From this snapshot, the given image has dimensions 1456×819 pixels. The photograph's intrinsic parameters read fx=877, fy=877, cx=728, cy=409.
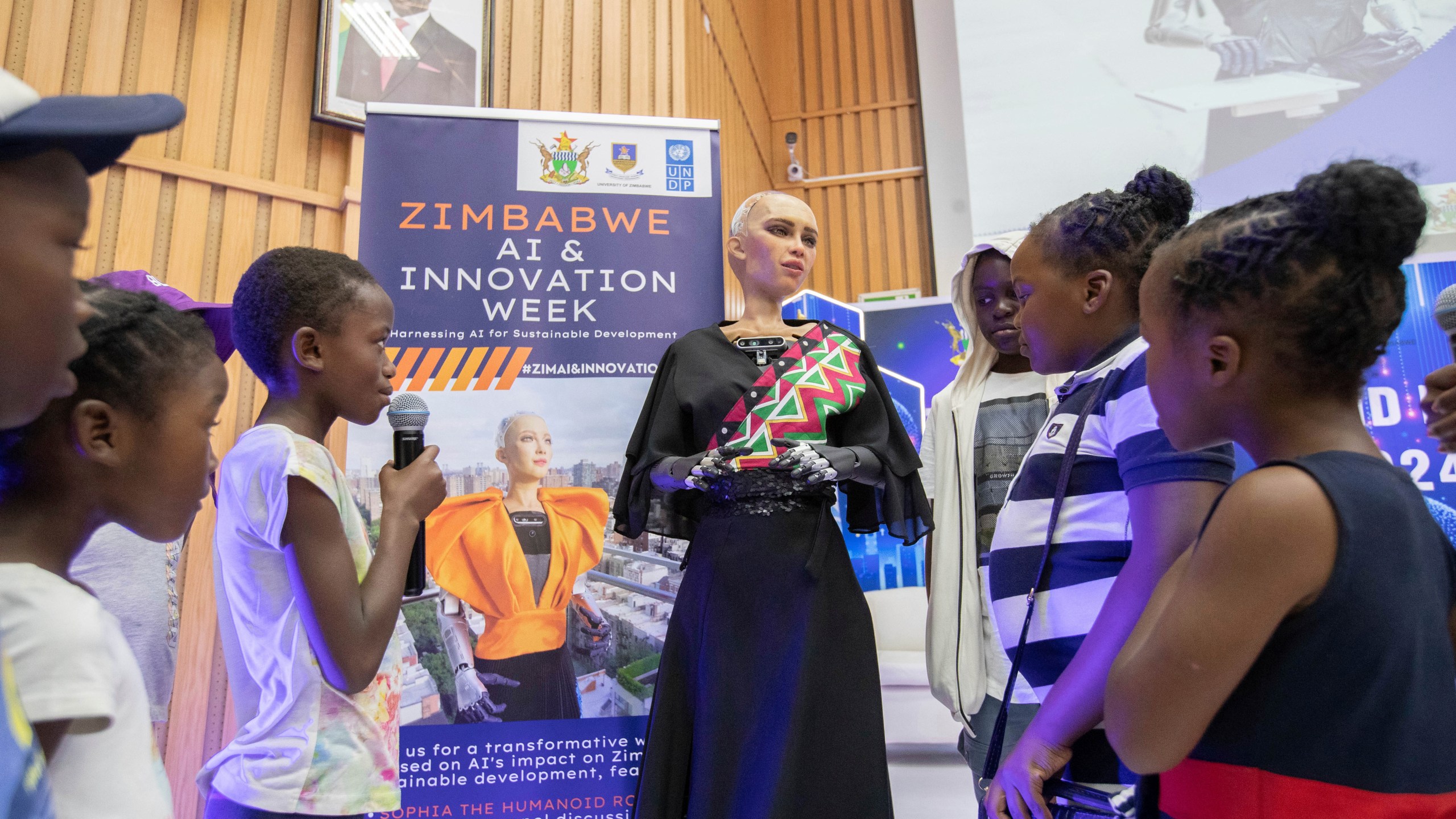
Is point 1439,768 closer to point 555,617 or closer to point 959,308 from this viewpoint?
point 959,308

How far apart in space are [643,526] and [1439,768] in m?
1.60

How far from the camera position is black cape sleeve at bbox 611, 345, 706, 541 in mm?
2119

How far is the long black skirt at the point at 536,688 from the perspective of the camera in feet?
7.73

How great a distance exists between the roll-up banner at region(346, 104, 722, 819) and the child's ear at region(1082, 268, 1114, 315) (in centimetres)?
149

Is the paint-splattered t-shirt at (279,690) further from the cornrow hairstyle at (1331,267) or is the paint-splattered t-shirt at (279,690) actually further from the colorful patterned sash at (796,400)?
the cornrow hairstyle at (1331,267)

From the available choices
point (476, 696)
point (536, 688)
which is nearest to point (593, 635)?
point (536, 688)

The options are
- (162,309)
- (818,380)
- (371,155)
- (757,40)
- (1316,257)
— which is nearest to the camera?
(1316,257)

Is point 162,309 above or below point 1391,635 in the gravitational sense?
above

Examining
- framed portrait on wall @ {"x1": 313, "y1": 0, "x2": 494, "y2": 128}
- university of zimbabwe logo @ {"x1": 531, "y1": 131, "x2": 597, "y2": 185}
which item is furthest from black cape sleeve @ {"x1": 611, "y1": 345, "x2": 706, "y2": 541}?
framed portrait on wall @ {"x1": 313, "y1": 0, "x2": 494, "y2": 128}

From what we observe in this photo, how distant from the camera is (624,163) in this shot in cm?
275

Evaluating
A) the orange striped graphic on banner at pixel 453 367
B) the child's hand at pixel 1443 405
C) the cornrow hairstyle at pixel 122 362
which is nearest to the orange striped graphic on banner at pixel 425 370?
the orange striped graphic on banner at pixel 453 367

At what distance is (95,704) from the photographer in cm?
67

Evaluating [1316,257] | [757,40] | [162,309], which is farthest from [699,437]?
[757,40]

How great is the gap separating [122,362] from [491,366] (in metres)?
1.69
